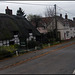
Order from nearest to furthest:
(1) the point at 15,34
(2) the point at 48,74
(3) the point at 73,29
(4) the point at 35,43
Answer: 1. (2) the point at 48,74
2. (1) the point at 15,34
3. (4) the point at 35,43
4. (3) the point at 73,29

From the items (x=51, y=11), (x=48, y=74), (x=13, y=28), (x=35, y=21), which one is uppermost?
(x=51, y=11)

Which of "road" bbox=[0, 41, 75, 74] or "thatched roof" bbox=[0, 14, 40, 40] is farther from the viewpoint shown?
"thatched roof" bbox=[0, 14, 40, 40]

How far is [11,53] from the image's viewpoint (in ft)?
58.4

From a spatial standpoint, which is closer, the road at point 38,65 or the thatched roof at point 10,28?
the road at point 38,65

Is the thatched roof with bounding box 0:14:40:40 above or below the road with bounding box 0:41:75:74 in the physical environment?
above

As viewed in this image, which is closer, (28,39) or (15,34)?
(15,34)

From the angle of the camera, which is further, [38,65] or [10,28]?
[10,28]

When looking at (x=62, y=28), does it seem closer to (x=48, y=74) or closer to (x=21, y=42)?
(x=21, y=42)

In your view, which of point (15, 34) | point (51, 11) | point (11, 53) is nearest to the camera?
point (11, 53)

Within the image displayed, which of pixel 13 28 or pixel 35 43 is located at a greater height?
pixel 13 28

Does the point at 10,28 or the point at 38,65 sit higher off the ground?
the point at 10,28

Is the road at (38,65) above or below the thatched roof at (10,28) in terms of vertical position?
below

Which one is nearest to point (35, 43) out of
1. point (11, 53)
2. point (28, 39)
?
point (28, 39)

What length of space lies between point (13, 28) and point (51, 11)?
21049mm
